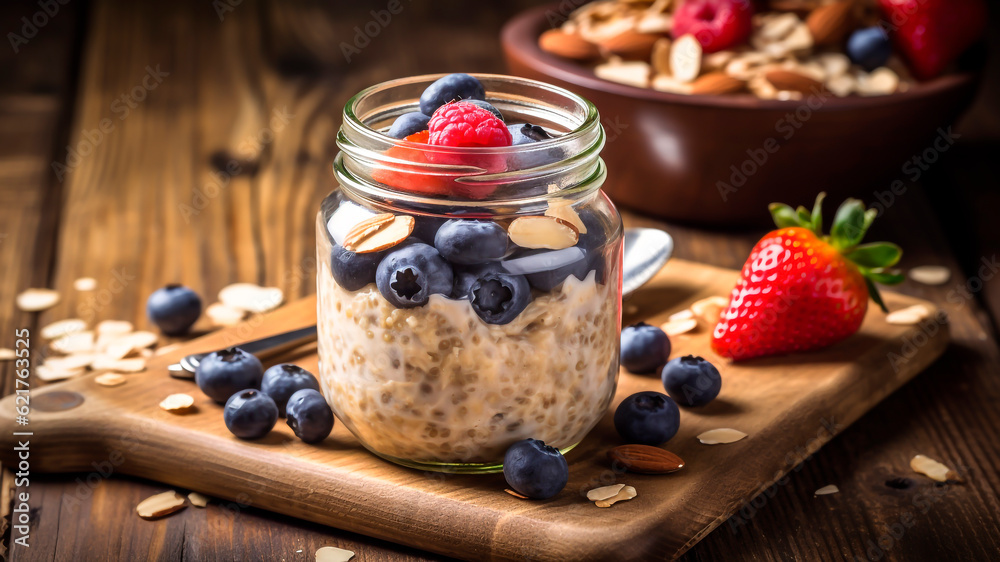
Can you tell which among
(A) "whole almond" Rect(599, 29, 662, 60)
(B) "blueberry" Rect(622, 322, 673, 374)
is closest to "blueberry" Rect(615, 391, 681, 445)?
(B) "blueberry" Rect(622, 322, 673, 374)

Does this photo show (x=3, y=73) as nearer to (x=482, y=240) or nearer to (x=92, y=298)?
(x=92, y=298)

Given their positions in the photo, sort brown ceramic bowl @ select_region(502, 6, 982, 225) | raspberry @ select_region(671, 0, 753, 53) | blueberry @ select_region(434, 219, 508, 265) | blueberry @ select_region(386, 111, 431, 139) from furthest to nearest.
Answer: raspberry @ select_region(671, 0, 753, 53)
brown ceramic bowl @ select_region(502, 6, 982, 225)
blueberry @ select_region(386, 111, 431, 139)
blueberry @ select_region(434, 219, 508, 265)

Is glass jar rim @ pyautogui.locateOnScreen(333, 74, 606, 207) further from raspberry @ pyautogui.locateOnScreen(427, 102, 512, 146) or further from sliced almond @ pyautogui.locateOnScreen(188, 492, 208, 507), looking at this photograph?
sliced almond @ pyautogui.locateOnScreen(188, 492, 208, 507)

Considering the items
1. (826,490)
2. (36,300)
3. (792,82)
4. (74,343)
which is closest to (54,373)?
(74,343)

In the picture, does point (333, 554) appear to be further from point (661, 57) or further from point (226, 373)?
point (661, 57)

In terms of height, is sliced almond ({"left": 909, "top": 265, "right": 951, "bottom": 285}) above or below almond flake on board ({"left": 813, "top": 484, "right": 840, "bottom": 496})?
above

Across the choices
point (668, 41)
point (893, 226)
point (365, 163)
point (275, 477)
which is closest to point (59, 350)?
point (275, 477)
